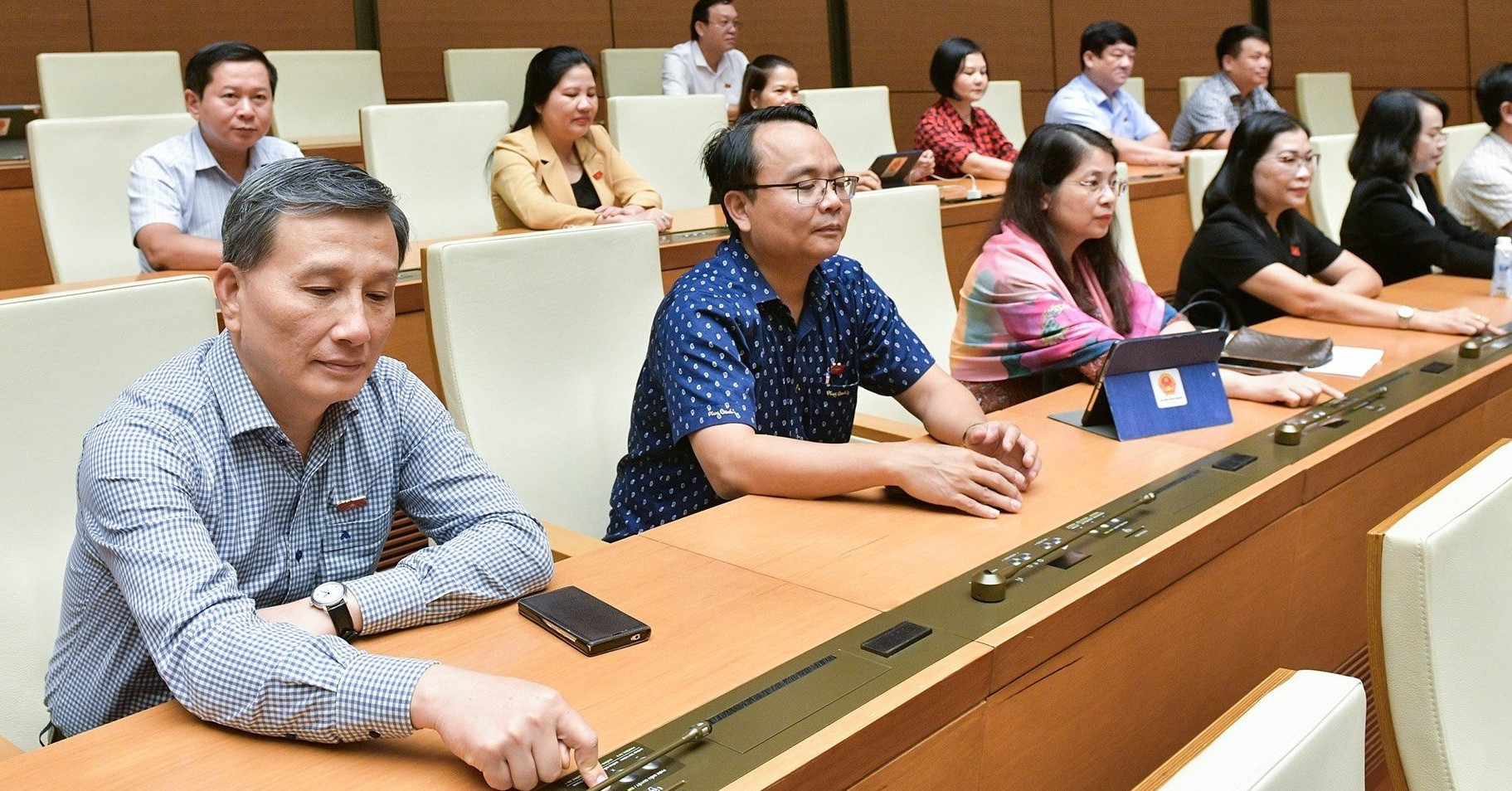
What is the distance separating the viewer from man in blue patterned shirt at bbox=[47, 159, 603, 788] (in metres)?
1.01

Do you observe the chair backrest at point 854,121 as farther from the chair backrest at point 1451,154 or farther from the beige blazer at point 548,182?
the chair backrest at point 1451,154

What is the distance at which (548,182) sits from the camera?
370 cm

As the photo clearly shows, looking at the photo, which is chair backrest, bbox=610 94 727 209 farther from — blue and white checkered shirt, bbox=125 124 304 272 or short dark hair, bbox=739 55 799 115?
blue and white checkered shirt, bbox=125 124 304 272

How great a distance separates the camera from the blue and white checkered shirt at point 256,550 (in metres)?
1.03

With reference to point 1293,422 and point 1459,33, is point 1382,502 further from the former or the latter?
point 1459,33

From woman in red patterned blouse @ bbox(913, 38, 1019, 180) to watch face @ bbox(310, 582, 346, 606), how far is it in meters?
3.92

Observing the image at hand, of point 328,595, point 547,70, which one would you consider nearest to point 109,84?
point 547,70

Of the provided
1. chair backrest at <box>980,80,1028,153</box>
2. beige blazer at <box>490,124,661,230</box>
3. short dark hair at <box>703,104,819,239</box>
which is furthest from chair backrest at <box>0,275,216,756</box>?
chair backrest at <box>980,80,1028,153</box>

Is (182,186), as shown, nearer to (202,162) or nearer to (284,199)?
(202,162)

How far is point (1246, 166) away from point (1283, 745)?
2494 millimetres

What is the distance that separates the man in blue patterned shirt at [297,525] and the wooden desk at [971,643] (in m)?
0.05

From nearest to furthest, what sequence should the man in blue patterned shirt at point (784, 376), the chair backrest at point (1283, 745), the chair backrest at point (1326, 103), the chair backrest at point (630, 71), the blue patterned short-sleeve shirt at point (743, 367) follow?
the chair backrest at point (1283, 745) < the man in blue patterned shirt at point (784, 376) < the blue patterned short-sleeve shirt at point (743, 367) < the chair backrest at point (630, 71) < the chair backrest at point (1326, 103)

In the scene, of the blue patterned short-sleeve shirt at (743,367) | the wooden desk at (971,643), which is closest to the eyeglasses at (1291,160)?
the wooden desk at (971,643)

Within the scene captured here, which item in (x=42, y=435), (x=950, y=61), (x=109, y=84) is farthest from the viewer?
(x=950, y=61)
